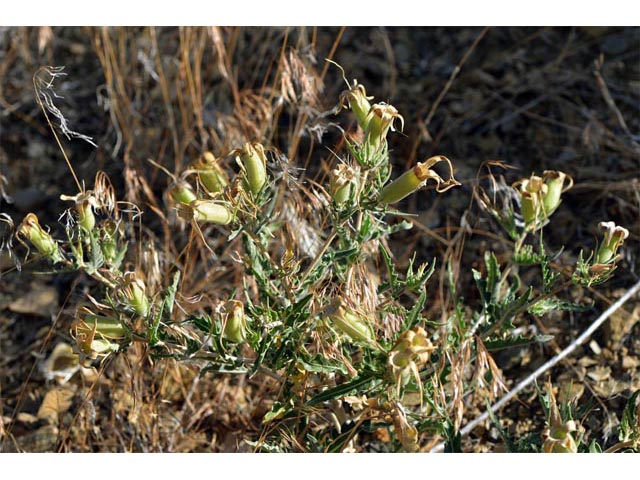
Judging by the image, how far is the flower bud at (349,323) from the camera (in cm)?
121

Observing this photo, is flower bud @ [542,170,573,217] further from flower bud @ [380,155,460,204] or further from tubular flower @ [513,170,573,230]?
flower bud @ [380,155,460,204]

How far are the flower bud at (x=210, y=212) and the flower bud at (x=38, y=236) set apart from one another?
0.29 meters

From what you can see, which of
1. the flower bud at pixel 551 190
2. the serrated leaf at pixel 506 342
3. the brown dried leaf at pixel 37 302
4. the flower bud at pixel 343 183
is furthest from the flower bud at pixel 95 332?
the brown dried leaf at pixel 37 302

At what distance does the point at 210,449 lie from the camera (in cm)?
190

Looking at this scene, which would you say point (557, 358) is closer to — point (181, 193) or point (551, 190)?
point (551, 190)

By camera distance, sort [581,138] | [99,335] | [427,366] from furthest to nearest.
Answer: [581,138], [427,366], [99,335]

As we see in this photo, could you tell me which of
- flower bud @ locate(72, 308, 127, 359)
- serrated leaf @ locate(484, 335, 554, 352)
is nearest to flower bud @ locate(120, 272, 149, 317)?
flower bud @ locate(72, 308, 127, 359)

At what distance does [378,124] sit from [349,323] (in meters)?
0.32

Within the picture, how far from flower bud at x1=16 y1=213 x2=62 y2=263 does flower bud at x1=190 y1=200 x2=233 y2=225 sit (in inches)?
11.4

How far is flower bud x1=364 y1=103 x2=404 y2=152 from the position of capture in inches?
51.1

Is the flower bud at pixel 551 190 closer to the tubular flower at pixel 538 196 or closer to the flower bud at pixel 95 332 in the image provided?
the tubular flower at pixel 538 196

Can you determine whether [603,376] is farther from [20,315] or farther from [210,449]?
[20,315]
